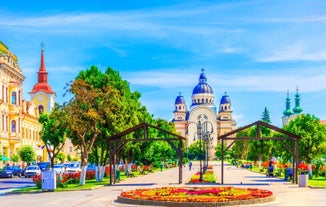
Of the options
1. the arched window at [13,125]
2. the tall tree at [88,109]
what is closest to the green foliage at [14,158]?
the arched window at [13,125]

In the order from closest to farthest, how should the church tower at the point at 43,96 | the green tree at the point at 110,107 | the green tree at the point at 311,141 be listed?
the green tree at the point at 110,107, the green tree at the point at 311,141, the church tower at the point at 43,96

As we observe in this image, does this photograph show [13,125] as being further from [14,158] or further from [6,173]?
[6,173]

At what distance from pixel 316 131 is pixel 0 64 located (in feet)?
137

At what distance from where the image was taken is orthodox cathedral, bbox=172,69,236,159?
172600 mm

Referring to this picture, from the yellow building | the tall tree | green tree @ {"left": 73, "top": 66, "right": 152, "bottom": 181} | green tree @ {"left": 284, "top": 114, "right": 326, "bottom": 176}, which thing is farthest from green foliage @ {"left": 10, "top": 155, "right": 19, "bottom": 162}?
green tree @ {"left": 284, "top": 114, "right": 326, "bottom": 176}

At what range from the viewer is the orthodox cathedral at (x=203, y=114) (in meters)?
173

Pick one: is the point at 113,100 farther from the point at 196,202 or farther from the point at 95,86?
the point at 196,202

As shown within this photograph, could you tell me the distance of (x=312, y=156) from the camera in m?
44.2

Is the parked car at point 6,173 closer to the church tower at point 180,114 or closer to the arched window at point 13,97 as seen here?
the arched window at point 13,97

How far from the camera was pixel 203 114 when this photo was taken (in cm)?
17250

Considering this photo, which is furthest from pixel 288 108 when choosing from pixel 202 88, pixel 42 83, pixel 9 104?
pixel 9 104

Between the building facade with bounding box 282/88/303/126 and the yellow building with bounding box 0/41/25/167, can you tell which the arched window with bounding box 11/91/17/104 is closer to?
the yellow building with bounding box 0/41/25/167

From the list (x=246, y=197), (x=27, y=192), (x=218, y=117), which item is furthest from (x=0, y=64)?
(x=218, y=117)

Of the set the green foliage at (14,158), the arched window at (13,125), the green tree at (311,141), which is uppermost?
the arched window at (13,125)
